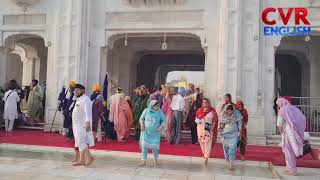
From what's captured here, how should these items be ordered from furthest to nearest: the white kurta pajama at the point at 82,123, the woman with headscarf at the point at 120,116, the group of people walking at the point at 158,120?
the woman with headscarf at the point at 120,116
the group of people walking at the point at 158,120
the white kurta pajama at the point at 82,123

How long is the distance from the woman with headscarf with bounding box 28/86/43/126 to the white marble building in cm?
61

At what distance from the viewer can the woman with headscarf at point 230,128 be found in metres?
7.11

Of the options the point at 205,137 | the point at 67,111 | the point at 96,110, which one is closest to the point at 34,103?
the point at 67,111

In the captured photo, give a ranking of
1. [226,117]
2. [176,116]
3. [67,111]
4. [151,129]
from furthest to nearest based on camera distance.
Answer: [176,116] → [67,111] → [226,117] → [151,129]

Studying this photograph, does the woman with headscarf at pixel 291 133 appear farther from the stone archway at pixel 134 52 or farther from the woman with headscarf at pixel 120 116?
the stone archway at pixel 134 52

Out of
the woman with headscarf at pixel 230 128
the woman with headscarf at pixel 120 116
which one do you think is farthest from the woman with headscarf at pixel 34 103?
the woman with headscarf at pixel 230 128

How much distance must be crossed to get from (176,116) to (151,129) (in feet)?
9.25

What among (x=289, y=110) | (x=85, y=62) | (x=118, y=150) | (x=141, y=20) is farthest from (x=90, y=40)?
(x=289, y=110)

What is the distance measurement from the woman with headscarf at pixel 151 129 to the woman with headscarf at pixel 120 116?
9.83ft

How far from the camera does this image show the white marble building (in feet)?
34.3

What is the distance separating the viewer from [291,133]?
256 inches

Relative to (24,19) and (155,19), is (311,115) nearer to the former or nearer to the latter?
(155,19)

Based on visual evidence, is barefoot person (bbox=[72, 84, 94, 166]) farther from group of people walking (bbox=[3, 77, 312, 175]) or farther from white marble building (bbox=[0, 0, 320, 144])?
white marble building (bbox=[0, 0, 320, 144])

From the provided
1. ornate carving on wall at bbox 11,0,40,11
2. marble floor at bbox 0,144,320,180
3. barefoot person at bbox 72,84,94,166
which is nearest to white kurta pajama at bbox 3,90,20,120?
ornate carving on wall at bbox 11,0,40,11
